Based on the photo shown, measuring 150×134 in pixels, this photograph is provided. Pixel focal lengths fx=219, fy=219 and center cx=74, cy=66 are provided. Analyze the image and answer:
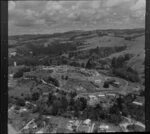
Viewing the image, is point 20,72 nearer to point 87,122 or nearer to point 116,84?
point 87,122

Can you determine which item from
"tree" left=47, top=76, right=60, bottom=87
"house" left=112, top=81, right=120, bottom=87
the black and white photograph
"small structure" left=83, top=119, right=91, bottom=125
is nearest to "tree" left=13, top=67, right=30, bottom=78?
the black and white photograph

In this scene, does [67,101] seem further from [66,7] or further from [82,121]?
[66,7]

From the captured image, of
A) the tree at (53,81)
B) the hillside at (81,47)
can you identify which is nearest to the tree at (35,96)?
the tree at (53,81)

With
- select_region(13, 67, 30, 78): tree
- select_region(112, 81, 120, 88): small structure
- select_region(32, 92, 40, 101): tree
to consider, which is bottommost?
select_region(32, 92, 40, 101): tree

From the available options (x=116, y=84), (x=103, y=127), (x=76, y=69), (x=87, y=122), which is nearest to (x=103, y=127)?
(x=103, y=127)

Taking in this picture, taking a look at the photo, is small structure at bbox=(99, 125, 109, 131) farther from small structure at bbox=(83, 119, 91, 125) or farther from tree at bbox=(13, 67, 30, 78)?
tree at bbox=(13, 67, 30, 78)

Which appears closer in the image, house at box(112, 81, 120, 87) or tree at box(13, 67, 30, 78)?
tree at box(13, 67, 30, 78)

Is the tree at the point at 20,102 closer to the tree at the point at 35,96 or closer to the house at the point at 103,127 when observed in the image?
the tree at the point at 35,96

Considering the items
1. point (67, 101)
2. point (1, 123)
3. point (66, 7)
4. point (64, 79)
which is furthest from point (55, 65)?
point (1, 123)
